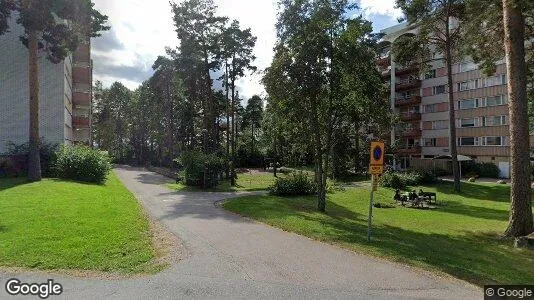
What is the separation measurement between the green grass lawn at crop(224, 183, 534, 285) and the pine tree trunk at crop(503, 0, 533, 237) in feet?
3.80

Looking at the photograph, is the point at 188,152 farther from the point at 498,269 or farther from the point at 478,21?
the point at 498,269

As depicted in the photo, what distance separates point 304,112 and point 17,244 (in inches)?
520

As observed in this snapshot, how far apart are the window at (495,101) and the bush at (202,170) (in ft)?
123

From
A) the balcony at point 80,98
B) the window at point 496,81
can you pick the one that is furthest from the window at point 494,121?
the balcony at point 80,98

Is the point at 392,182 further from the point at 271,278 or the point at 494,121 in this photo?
the point at 271,278

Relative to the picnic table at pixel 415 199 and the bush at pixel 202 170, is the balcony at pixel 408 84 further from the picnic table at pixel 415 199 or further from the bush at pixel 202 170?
the bush at pixel 202 170

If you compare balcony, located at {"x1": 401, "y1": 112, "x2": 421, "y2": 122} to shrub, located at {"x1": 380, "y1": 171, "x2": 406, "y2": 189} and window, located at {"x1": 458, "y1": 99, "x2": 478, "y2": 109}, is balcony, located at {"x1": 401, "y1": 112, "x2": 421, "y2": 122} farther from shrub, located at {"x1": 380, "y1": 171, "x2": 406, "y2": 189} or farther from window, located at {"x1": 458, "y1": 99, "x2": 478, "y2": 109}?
shrub, located at {"x1": 380, "y1": 171, "x2": 406, "y2": 189}

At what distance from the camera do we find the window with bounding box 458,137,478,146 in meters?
55.2

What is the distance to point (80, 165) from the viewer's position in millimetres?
28188

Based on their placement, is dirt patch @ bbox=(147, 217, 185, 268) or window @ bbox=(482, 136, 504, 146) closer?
dirt patch @ bbox=(147, 217, 185, 268)

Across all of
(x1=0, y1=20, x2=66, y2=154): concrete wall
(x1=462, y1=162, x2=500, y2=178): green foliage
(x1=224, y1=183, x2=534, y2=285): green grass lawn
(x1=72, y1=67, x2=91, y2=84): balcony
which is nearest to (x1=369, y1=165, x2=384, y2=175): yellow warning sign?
(x1=224, y1=183, x2=534, y2=285): green grass lawn

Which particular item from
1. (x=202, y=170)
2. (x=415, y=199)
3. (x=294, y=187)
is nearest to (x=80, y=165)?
(x=202, y=170)

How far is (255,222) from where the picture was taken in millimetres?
15102

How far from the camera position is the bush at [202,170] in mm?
33062
